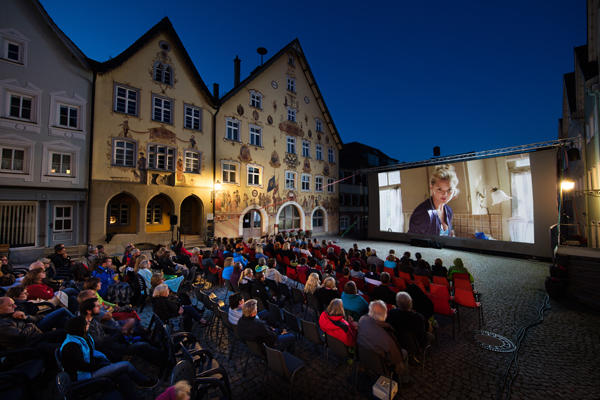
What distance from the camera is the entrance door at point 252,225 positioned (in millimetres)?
19031

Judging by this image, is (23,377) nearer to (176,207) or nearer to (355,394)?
(355,394)

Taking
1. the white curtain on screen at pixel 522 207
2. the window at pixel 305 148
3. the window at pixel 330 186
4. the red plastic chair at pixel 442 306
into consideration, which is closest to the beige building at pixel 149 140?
the window at pixel 305 148

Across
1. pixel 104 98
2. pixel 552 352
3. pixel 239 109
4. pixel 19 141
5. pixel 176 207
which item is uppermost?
pixel 239 109

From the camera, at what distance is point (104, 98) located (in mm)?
13273

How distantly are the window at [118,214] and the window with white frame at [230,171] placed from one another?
6361mm

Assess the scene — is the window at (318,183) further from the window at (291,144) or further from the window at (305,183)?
the window at (291,144)

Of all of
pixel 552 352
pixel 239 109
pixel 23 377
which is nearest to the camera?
pixel 23 377

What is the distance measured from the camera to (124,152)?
545 inches

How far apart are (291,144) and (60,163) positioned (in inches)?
577

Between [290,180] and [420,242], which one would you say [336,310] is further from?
[290,180]

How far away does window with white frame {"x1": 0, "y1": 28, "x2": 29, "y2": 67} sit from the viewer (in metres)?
11.0

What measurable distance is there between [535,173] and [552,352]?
495 inches

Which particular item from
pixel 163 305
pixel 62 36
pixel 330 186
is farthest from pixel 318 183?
pixel 163 305

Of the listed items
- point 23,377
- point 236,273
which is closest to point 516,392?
point 236,273
